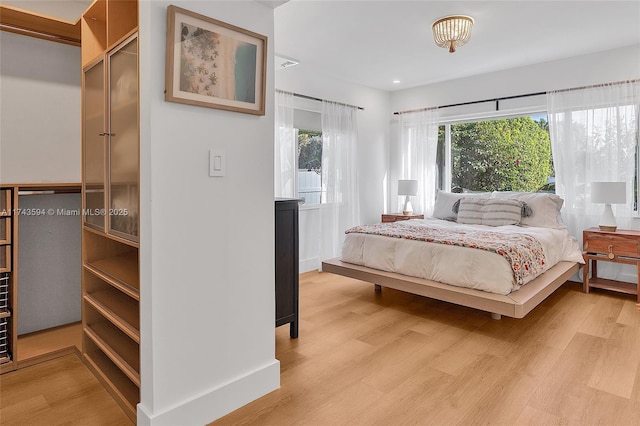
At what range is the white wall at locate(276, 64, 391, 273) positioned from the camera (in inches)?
189

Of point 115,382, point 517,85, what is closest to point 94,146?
point 115,382

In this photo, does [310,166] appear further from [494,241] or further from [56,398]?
[56,398]

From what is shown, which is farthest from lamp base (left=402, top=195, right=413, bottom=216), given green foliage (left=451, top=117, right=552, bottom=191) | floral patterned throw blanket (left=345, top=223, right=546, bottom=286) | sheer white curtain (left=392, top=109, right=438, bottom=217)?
floral patterned throw blanket (left=345, top=223, right=546, bottom=286)

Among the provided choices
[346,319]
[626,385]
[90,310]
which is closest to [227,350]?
[90,310]

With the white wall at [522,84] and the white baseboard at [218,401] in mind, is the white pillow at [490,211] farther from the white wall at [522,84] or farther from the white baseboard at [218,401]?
the white baseboard at [218,401]

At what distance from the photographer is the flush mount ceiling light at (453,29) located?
3256 millimetres

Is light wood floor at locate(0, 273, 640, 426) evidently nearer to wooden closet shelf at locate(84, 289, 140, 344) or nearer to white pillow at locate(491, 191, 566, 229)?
wooden closet shelf at locate(84, 289, 140, 344)

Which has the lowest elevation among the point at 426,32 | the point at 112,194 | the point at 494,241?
the point at 494,241

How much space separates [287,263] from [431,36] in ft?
8.30

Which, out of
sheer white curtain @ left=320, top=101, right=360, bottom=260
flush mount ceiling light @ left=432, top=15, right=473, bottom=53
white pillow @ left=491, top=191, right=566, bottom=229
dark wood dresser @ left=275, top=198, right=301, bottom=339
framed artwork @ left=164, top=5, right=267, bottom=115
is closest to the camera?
framed artwork @ left=164, top=5, right=267, bottom=115

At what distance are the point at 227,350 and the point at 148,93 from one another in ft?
3.96

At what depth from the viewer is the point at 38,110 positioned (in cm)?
267

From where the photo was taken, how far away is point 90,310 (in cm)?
248

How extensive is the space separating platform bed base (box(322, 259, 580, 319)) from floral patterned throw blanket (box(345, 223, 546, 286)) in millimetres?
119
